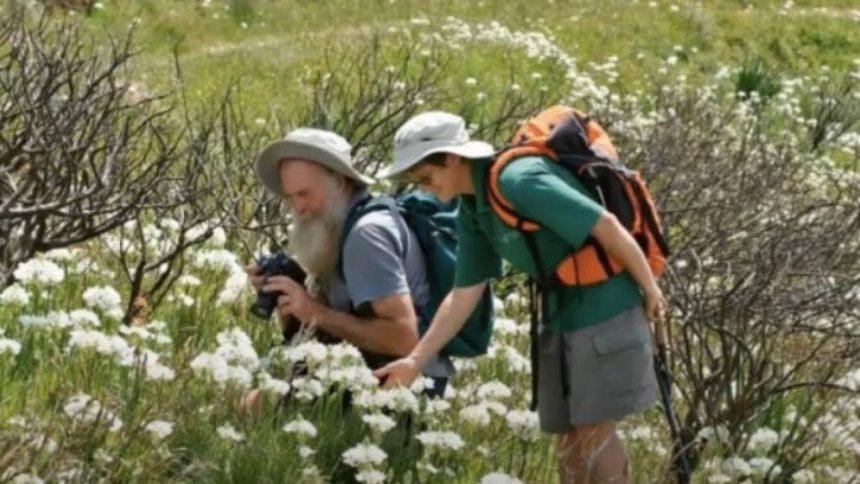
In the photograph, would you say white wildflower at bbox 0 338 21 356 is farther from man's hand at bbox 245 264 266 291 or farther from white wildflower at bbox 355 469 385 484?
white wildflower at bbox 355 469 385 484

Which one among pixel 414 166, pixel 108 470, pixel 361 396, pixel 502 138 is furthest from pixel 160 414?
pixel 502 138

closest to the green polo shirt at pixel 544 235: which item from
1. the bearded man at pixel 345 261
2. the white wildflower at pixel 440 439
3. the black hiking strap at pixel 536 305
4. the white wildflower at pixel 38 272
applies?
the black hiking strap at pixel 536 305

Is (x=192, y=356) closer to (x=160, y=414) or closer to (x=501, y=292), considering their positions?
(x=160, y=414)

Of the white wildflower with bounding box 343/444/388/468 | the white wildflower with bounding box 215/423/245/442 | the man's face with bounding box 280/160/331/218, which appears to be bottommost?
the white wildflower with bounding box 343/444/388/468

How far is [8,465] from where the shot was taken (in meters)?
4.02

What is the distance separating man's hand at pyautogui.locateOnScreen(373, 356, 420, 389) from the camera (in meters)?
5.16

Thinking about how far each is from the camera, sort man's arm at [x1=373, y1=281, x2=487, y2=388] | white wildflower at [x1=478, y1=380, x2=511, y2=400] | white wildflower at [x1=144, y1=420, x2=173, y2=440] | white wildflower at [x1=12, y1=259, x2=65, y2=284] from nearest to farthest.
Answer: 1. white wildflower at [x1=144, y1=420, x2=173, y2=440]
2. man's arm at [x1=373, y1=281, x2=487, y2=388]
3. white wildflower at [x1=478, y1=380, x2=511, y2=400]
4. white wildflower at [x1=12, y1=259, x2=65, y2=284]

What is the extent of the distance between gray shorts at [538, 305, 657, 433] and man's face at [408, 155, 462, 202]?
52cm

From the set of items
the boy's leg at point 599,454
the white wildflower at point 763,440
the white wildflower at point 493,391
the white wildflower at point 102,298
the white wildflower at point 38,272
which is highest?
the white wildflower at point 38,272

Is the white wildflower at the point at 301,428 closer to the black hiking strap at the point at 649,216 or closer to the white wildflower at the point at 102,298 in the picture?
the white wildflower at the point at 102,298

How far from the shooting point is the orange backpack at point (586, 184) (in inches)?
189

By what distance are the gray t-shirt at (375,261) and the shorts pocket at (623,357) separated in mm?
712

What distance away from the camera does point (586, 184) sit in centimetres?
487

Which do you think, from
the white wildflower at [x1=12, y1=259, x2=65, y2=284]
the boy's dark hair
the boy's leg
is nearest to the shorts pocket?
the boy's leg
